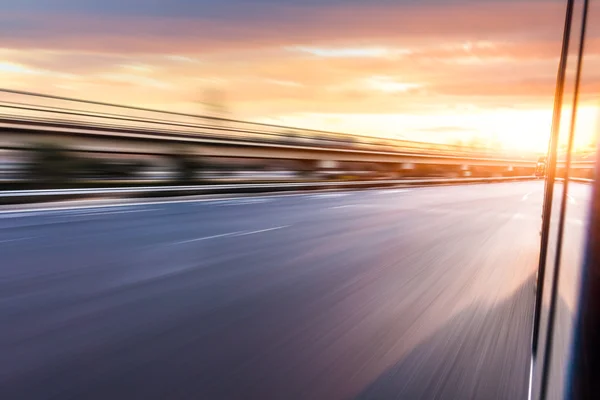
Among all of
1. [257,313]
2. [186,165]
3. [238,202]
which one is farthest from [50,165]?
[257,313]

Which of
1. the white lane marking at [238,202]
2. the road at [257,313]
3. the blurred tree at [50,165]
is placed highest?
the blurred tree at [50,165]

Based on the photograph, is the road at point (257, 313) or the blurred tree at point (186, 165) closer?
the road at point (257, 313)

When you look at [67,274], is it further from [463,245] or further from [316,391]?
[463,245]

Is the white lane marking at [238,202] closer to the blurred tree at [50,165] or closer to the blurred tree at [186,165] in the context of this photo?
the blurred tree at [186,165]

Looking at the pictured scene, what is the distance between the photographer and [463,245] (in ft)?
33.8

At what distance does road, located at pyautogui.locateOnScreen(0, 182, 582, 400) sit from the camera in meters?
3.75

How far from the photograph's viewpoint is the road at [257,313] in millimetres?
3752

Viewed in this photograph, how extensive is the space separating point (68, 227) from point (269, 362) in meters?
7.62

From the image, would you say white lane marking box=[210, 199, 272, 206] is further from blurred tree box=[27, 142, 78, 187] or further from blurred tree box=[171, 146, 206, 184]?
blurred tree box=[27, 142, 78, 187]

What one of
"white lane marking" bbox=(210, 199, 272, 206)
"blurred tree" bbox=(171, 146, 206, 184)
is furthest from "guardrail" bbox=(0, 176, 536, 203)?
"white lane marking" bbox=(210, 199, 272, 206)

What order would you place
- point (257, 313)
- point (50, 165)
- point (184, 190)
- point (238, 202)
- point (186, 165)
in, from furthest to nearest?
point (186, 165)
point (184, 190)
point (238, 202)
point (50, 165)
point (257, 313)

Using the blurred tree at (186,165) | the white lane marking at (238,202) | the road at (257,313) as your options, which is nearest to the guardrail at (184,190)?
the blurred tree at (186,165)

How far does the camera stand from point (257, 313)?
5.34m

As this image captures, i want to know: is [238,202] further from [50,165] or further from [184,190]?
[50,165]
